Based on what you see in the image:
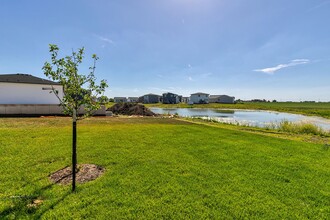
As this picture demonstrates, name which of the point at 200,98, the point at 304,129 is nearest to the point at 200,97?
the point at 200,98

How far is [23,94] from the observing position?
21.3 metres

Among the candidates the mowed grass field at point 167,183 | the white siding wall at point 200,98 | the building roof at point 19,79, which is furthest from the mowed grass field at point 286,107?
the building roof at point 19,79

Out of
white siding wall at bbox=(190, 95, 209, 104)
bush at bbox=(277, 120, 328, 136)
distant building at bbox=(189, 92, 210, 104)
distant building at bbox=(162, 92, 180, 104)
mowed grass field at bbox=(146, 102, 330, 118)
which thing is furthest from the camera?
white siding wall at bbox=(190, 95, 209, 104)

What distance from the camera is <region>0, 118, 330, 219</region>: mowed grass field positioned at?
145 inches

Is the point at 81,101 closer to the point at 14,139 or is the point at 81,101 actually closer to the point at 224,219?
the point at 224,219

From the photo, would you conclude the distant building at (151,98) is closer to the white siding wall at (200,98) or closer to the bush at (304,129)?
the white siding wall at (200,98)

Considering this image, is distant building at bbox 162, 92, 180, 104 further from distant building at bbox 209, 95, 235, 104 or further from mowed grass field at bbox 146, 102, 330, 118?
distant building at bbox 209, 95, 235, 104

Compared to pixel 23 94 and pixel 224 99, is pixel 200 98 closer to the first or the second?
pixel 224 99

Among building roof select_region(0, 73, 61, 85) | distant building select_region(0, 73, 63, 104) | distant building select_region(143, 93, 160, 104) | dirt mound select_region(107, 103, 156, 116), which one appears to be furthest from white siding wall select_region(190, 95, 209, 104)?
building roof select_region(0, 73, 61, 85)

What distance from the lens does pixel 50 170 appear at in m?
5.39

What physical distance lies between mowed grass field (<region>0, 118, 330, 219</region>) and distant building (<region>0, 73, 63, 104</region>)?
52.3 feet

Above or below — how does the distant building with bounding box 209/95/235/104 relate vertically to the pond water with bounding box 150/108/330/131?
above

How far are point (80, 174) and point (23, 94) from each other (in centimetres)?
2135

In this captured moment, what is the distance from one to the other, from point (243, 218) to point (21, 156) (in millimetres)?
6908
